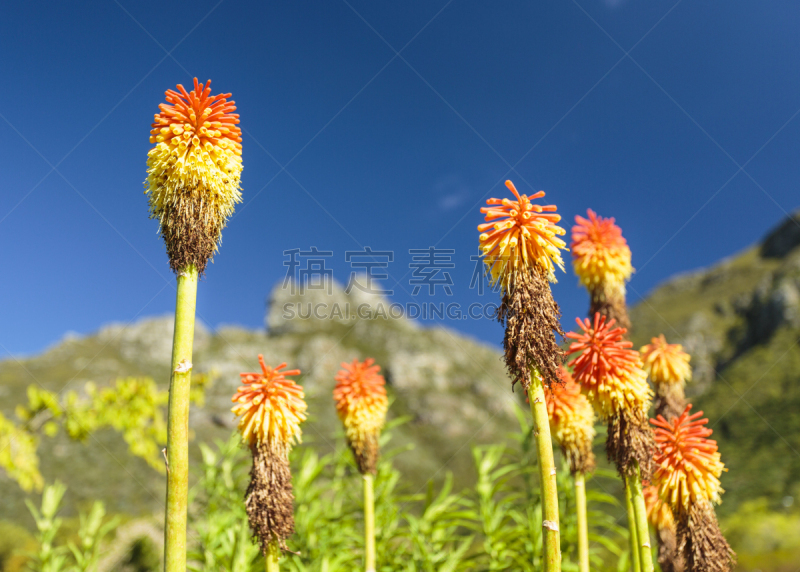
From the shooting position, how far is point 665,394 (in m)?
6.38

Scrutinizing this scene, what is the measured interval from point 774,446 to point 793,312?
33213mm

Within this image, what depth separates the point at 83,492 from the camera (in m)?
69.1

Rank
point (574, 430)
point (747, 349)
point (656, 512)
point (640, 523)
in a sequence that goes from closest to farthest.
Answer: point (640, 523) → point (574, 430) → point (656, 512) → point (747, 349)

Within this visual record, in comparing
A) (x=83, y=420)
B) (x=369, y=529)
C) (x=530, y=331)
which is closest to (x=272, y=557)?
(x=369, y=529)

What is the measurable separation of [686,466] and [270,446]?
420 centimetres

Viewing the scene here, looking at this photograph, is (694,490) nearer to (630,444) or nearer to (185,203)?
(630,444)

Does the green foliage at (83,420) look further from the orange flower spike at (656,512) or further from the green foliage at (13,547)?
the orange flower spike at (656,512)

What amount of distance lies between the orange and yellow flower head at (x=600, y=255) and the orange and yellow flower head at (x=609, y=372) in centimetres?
166

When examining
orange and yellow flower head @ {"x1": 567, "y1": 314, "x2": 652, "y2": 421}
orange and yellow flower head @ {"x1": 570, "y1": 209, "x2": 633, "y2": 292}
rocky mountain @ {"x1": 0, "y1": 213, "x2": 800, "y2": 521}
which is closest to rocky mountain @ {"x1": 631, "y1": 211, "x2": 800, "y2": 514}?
rocky mountain @ {"x1": 0, "y1": 213, "x2": 800, "y2": 521}

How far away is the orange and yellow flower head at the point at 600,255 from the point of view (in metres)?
6.91

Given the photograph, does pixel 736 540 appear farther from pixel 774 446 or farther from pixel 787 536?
pixel 774 446

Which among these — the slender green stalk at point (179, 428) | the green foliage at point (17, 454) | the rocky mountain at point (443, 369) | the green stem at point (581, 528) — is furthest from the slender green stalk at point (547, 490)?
the green foliage at point (17, 454)

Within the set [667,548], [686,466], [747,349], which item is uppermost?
[747,349]

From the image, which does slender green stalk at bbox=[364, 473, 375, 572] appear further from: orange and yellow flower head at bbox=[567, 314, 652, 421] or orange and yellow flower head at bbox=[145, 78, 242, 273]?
orange and yellow flower head at bbox=[145, 78, 242, 273]
